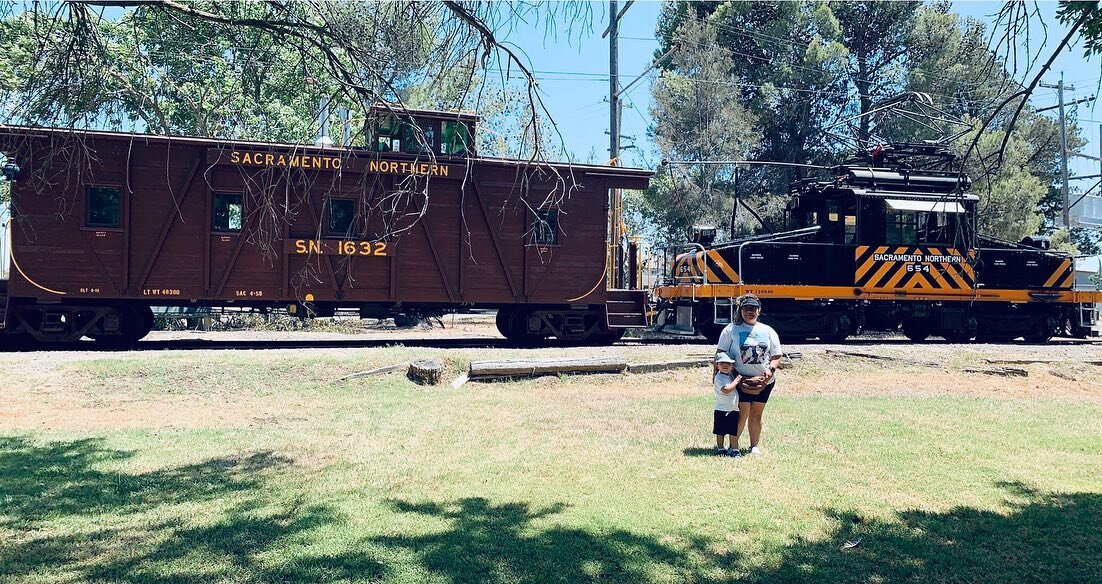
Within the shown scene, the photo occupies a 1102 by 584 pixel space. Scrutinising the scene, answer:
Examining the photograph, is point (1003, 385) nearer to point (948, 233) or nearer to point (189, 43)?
point (948, 233)

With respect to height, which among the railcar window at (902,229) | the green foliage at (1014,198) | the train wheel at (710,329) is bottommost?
the train wheel at (710,329)

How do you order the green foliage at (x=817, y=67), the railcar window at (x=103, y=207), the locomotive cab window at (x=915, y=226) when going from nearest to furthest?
the railcar window at (x=103, y=207) < the locomotive cab window at (x=915, y=226) < the green foliage at (x=817, y=67)

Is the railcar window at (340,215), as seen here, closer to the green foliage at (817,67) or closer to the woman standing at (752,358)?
the woman standing at (752,358)

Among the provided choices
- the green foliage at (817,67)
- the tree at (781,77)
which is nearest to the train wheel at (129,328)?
the green foliage at (817,67)

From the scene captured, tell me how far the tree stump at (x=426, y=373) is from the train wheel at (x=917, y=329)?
12.4 metres

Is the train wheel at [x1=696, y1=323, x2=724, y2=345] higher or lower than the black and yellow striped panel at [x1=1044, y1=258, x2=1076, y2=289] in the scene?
lower

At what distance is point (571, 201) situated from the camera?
16.8 meters

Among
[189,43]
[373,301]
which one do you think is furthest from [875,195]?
[189,43]

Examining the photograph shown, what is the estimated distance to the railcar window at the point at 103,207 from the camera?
14703 mm

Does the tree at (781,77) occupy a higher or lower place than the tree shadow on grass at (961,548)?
higher

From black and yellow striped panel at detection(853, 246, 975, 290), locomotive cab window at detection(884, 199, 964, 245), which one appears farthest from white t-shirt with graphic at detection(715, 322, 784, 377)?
locomotive cab window at detection(884, 199, 964, 245)

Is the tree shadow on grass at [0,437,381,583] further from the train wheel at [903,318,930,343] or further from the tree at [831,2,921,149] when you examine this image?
the tree at [831,2,921,149]

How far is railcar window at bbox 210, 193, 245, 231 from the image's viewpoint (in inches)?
600

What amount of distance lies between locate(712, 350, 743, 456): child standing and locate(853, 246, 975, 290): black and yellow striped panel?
38.8 feet
